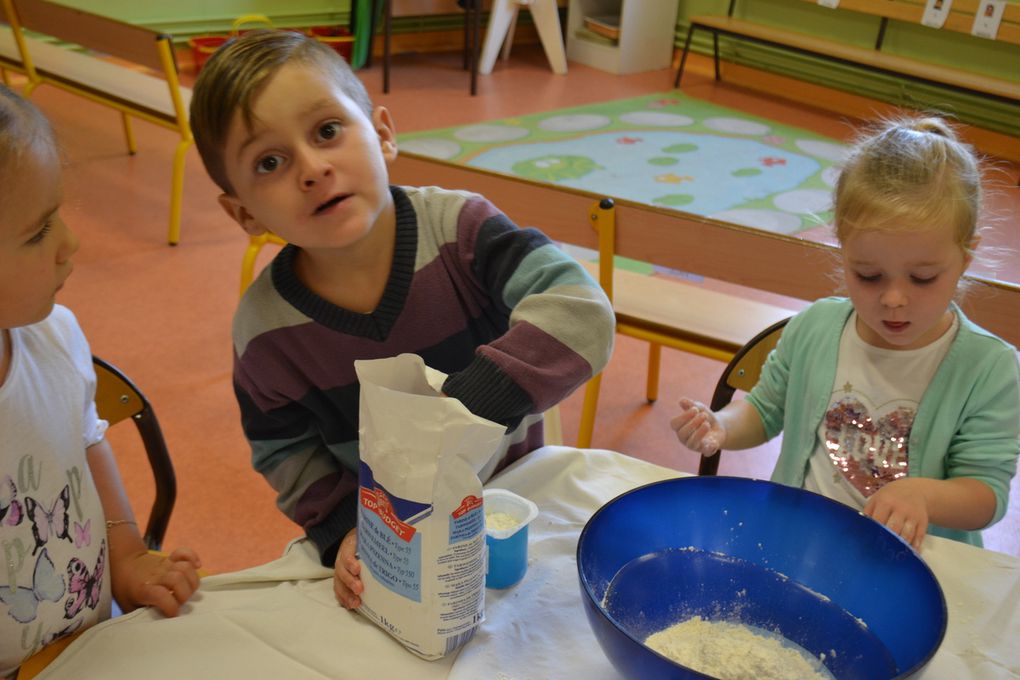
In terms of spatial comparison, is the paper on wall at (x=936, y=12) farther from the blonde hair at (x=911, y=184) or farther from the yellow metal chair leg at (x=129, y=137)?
the blonde hair at (x=911, y=184)

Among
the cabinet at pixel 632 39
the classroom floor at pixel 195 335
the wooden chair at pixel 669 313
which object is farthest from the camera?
the cabinet at pixel 632 39

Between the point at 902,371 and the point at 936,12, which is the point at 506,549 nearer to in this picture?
the point at 902,371

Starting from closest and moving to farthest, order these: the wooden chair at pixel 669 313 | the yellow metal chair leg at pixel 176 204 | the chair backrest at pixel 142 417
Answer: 1. the chair backrest at pixel 142 417
2. the wooden chair at pixel 669 313
3. the yellow metal chair leg at pixel 176 204

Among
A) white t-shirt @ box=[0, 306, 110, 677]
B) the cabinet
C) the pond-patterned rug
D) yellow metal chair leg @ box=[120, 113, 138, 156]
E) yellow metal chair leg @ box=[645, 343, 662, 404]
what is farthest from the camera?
the cabinet

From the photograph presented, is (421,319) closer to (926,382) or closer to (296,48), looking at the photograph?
(296,48)

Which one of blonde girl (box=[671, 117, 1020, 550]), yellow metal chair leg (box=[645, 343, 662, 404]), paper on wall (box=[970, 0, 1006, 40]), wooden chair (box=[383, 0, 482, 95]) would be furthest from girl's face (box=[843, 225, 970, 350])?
wooden chair (box=[383, 0, 482, 95])

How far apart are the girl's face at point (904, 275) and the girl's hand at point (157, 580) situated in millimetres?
838

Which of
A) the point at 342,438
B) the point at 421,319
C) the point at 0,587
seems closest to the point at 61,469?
the point at 0,587

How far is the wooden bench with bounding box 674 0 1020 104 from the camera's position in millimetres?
4781

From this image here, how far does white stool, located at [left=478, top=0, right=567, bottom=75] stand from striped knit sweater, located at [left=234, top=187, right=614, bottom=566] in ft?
17.1

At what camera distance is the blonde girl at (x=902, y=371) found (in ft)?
3.63

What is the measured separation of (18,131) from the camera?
2.73ft

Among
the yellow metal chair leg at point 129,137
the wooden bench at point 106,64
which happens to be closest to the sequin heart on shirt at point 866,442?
the wooden bench at point 106,64

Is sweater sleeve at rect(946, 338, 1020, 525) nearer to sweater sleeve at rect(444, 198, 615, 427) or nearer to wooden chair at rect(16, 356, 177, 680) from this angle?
sweater sleeve at rect(444, 198, 615, 427)
